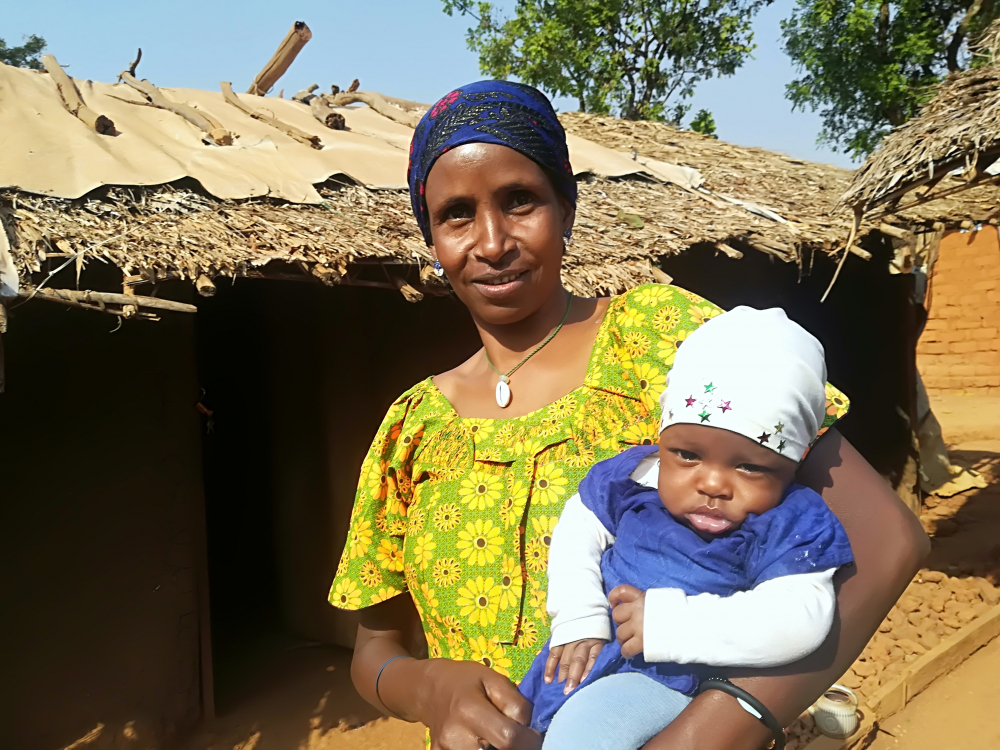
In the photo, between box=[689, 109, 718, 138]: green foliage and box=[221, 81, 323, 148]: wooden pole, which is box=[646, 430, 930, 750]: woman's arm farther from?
box=[689, 109, 718, 138]: green foliage

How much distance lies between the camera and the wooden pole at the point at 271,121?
5.21m

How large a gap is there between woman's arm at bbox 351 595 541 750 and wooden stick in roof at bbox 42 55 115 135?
4043 mm

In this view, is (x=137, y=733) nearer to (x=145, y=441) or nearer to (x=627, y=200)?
(x=145, y=441)

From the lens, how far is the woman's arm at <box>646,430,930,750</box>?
991mm

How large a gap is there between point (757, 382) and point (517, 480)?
0.46 metres

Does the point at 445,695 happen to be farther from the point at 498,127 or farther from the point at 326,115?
the point at 326,115

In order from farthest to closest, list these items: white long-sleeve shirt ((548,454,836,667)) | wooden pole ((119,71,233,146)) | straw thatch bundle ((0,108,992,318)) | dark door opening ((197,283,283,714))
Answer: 1. dark door opening ((197,283,283,714))
2. wooden pole ((119,71,233,146))
3. straw thatch bundle ((0,108,992,318))
4. white long-sleeve shirt ((548,454,836,667))

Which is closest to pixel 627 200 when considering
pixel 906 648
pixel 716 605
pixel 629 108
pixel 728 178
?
pixel 728 178

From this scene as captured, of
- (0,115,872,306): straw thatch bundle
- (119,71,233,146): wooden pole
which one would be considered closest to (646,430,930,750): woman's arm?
(0,115,872,306): straw thatch bundle

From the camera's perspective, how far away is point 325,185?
15.6ft

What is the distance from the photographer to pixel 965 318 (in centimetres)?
1359

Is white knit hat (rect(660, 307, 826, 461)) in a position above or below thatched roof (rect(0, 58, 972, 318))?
below

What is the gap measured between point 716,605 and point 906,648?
5186 millimetres

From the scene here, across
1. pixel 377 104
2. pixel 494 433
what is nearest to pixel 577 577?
pixel 494 433
